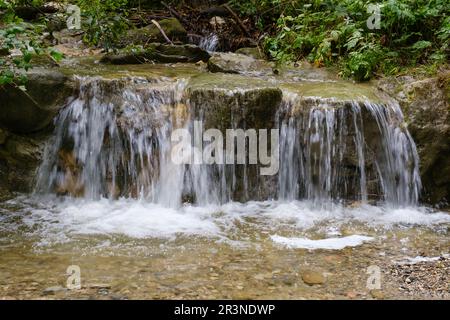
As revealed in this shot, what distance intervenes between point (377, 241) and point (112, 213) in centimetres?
314

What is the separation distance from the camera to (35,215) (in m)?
5.61

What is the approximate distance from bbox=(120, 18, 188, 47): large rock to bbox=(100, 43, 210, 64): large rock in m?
0.48

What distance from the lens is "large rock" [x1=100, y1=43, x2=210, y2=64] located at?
8.03 metres

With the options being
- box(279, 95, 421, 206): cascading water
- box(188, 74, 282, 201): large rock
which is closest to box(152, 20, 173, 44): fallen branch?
box(188, 74, 282, 201): large rock

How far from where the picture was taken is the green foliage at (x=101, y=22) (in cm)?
779

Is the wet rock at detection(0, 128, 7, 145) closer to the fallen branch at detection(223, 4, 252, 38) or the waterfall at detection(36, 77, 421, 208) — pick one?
the waterfall at detection(36, 77, 421, 208)

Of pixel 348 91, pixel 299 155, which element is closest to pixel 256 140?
pixel 299 155

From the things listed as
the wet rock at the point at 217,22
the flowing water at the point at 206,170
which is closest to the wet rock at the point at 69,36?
the wet rock at the point at 217,22

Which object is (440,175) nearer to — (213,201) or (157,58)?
(213,201)

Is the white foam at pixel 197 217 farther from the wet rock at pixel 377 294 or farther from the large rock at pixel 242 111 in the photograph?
the wet rock at pixel 377 294

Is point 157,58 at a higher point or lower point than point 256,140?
higher

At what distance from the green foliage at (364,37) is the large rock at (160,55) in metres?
1.47

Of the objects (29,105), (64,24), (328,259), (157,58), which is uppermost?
(64,24)

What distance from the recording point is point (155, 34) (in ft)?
30.6
